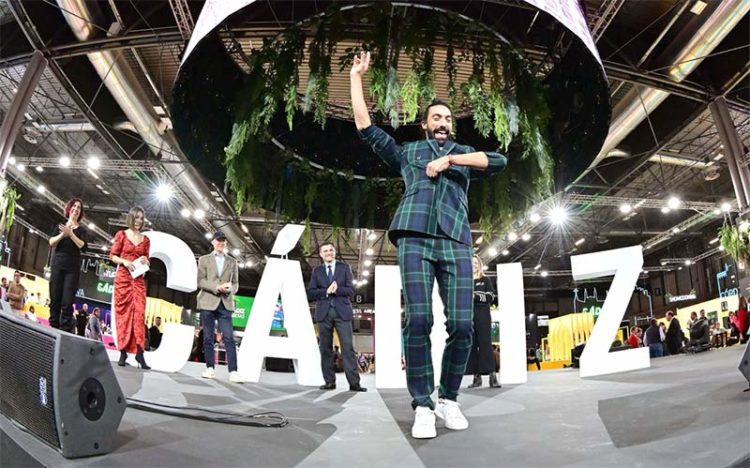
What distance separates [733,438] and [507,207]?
1980mm

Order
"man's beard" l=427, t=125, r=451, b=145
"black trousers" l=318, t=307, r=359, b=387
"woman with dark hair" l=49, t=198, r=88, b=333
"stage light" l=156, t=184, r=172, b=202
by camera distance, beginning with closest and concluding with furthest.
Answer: "man's beard" l=427, t=125, r=451, b=145
"woman with dark hair" l=49, t=198, r=88, b=333
"black trousers" l=318, t=307, r=359, b=387
"stage light" l=156, t=184, r=172, b=202

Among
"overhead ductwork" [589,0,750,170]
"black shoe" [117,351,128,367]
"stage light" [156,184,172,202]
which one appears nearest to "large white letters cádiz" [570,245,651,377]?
"overhead ductwork" [589,0,750,170]

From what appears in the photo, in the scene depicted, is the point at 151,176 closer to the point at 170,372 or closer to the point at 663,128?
the point at 170,372

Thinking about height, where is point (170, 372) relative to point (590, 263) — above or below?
below

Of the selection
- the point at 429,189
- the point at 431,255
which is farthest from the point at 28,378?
the point at 429,189

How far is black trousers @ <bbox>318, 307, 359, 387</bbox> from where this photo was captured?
5.51 meters

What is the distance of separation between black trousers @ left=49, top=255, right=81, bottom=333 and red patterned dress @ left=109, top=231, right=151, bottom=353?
54 cm

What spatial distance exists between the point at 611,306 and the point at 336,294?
120 inches

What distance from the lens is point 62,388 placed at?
1.81 metres

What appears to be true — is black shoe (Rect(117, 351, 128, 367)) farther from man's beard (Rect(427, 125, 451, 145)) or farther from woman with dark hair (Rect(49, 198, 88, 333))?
man's beard (Rect(427, 125, 451, 145))

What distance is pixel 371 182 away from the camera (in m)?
4.01

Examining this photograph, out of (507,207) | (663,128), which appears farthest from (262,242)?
(507,207)

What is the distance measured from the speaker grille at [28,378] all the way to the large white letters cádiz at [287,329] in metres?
3.38

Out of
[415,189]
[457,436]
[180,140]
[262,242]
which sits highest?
[262,242]
